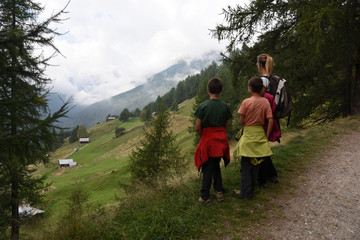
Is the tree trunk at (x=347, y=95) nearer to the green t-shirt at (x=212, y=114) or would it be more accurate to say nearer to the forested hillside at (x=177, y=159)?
the forested hillside at (x=177, y=159)

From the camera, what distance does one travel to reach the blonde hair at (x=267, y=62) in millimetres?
4566

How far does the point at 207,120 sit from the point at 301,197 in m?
2.59

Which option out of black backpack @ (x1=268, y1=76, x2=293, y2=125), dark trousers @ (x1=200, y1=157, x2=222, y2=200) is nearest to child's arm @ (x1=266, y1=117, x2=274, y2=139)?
black backpack @ (x1=268, y1=76, x2=293, y2=125)

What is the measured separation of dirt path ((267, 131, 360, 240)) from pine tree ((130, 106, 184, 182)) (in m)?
9.66

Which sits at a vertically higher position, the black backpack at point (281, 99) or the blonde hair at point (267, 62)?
the blonde hair at point (267, 62)

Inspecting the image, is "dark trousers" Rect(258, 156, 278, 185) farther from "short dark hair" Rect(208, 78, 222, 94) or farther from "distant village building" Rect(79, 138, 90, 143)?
"distant village building" Rect(79, 138, 90, 143)

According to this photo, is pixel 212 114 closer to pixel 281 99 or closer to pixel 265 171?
pixel 281 99

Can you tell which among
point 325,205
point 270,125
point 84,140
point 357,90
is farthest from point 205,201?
point 84,140

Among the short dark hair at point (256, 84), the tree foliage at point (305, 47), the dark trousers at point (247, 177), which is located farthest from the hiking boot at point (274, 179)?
the tree foliage at point (305, 47)

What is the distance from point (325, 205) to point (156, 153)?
11.9 meters

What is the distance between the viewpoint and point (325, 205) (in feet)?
12.3

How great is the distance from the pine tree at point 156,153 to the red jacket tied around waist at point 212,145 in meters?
9.86

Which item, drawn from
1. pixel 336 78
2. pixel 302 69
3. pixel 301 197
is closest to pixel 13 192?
pixel 301 197

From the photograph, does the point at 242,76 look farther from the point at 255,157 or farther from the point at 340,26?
the point at 255,157
